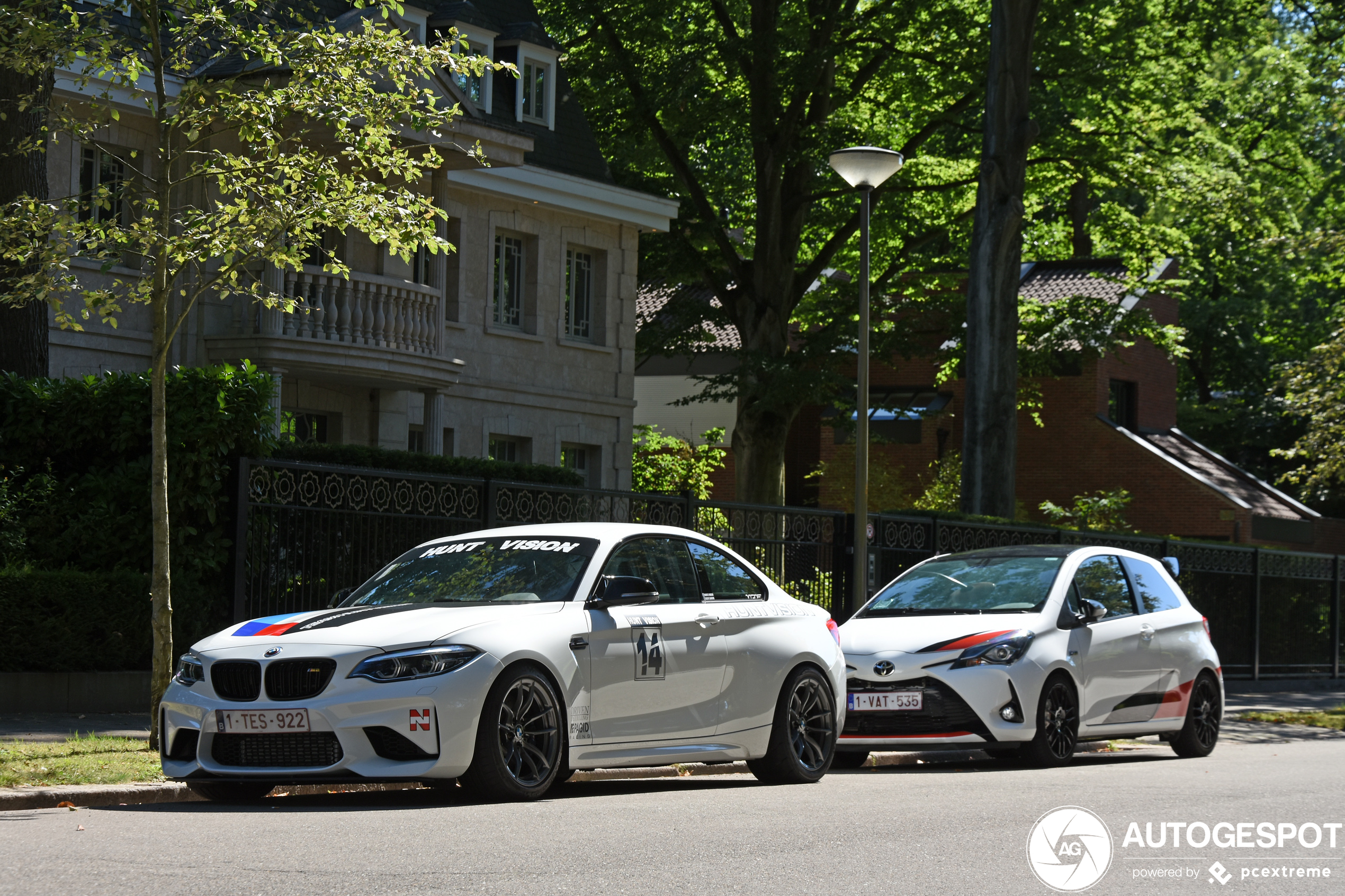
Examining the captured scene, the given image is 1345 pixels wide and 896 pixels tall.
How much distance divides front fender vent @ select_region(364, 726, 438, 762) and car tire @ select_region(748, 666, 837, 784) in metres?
2.94

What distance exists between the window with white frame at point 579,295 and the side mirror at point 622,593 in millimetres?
21920

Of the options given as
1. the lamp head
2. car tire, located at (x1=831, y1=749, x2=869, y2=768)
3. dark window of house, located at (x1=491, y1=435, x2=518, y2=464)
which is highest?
the lamp head

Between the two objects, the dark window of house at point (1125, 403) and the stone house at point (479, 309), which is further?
the dark window of house at point (1125, 403)

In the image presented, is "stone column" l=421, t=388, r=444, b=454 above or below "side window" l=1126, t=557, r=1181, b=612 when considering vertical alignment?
above

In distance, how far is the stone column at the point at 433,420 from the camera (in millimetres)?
26484

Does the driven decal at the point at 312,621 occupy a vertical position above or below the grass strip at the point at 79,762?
above

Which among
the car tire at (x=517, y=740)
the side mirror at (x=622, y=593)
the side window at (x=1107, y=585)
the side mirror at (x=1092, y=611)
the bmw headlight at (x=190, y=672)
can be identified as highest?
the side mirror at (x=622, y=593)

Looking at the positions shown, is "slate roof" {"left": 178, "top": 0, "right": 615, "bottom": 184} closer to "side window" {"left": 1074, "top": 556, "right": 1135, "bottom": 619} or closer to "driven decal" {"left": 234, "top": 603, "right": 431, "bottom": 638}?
"side window" {"left": 1074, "top": 556, "right": 1135, "bottom": 619}

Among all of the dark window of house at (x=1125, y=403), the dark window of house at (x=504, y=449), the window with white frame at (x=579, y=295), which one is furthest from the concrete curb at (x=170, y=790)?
the dark window of house at (x=1125, y=403)

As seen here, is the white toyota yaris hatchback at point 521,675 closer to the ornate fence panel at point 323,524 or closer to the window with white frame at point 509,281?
the ornate fence panel at point 323,524

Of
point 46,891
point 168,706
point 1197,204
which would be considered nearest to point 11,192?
point 168,706

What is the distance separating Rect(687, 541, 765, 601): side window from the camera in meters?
11.0

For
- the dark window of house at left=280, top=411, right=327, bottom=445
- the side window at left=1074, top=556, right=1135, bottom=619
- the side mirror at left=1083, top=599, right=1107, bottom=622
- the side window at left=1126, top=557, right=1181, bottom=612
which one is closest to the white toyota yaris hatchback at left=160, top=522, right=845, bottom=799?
the side mirror at left=1083, top=599, right=1107, bottom=622

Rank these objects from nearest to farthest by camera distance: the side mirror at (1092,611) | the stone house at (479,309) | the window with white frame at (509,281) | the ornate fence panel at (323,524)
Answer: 1. the side mirror at (1092,611)
2. the ornate fence panel at (323,524)
3. the stone house at (479,309)
4. the window with white frame at (509,281)
